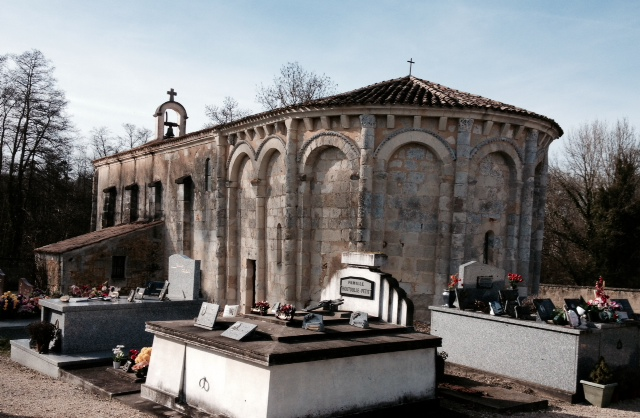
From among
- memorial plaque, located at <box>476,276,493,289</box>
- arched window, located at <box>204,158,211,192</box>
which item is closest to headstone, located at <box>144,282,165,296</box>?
memorial plaque, located at <box>476,276,493,289</box>

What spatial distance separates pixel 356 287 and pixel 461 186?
20.9ft

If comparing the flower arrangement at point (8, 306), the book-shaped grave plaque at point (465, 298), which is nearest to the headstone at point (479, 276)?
the book-shaped grave plaque at point (465, 298)

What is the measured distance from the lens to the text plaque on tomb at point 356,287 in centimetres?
997

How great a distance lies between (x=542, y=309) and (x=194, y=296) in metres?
7.07

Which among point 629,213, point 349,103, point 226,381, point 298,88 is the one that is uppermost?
point 298,88

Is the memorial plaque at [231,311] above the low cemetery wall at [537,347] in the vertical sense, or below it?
above

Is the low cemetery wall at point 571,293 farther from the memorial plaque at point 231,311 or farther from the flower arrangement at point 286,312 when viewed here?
the flower arrangement at point 286,312

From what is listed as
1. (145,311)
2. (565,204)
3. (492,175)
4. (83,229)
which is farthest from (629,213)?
(83,229)

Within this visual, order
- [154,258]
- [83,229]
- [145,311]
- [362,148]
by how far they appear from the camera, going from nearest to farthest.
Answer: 1. [145,311]
2. [362,148]
3. [154,258]
4. [83,229]

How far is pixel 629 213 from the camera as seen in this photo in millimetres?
26812

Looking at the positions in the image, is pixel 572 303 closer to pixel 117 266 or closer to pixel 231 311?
pixel 231 311

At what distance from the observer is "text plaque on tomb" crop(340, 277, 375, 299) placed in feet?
32.7

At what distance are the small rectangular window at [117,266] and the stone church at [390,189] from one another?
5.74 m

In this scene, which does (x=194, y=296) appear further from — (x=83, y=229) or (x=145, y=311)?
(x=83, y=229)
